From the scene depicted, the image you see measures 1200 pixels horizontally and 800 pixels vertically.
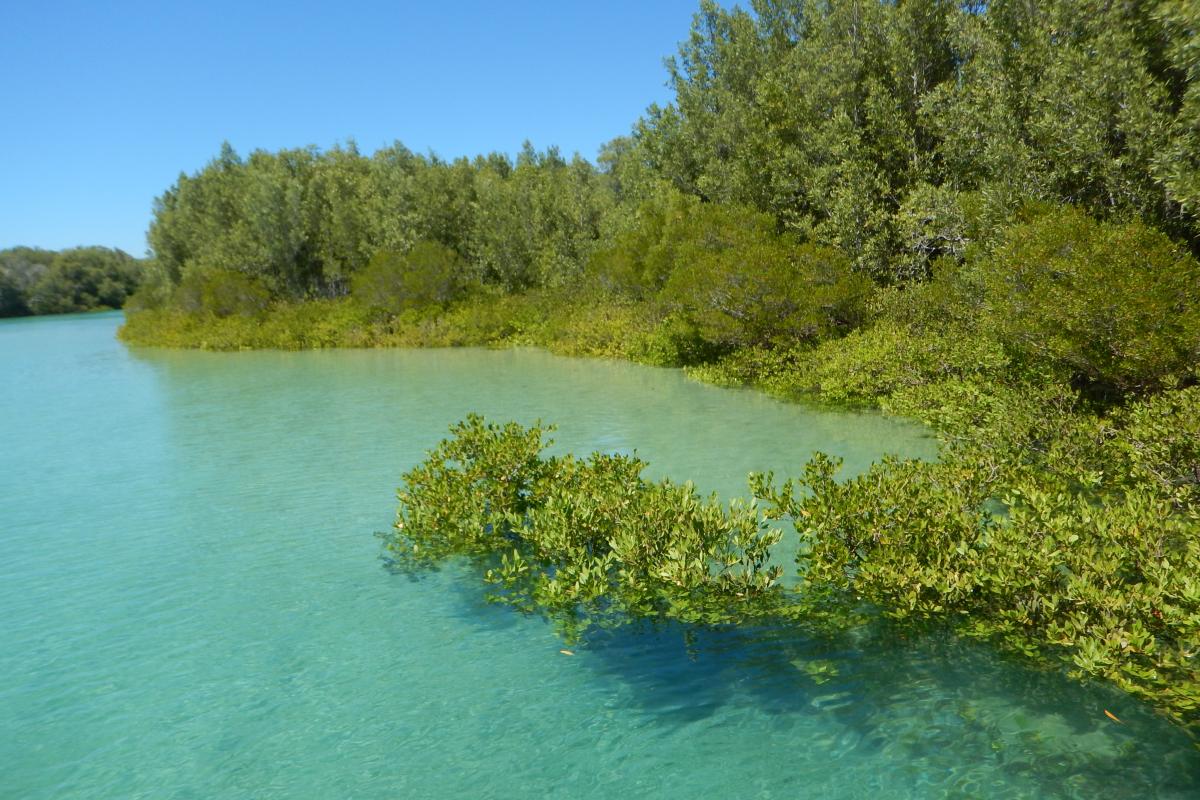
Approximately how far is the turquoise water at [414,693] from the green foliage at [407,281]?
3375 centimetres

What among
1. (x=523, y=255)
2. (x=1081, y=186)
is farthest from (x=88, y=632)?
(x=523, y=255)

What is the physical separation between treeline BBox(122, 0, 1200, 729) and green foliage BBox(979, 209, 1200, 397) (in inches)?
2.5

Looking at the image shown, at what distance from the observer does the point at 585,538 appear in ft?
30.9

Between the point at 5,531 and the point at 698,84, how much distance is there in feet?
105

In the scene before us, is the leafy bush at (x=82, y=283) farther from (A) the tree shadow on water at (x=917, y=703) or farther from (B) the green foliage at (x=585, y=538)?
(A) the tree shadow on water at (x=917, y=703)

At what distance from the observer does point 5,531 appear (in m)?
14.2

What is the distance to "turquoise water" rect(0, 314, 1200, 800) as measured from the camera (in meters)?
6.49

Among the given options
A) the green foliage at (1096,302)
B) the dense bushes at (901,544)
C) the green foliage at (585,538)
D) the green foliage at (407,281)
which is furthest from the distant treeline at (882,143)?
the green foliage at (585,538)

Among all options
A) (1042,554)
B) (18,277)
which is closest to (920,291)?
(1042,554)

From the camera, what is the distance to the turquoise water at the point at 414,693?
649cm

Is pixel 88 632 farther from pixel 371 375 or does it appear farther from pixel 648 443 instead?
pixel 371 375

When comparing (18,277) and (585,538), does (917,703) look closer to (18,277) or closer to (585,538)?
(585,538)

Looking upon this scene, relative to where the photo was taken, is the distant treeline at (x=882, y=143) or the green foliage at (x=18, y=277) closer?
the distant treeline at (x=882, y=143)

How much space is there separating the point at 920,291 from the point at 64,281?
151 metres
